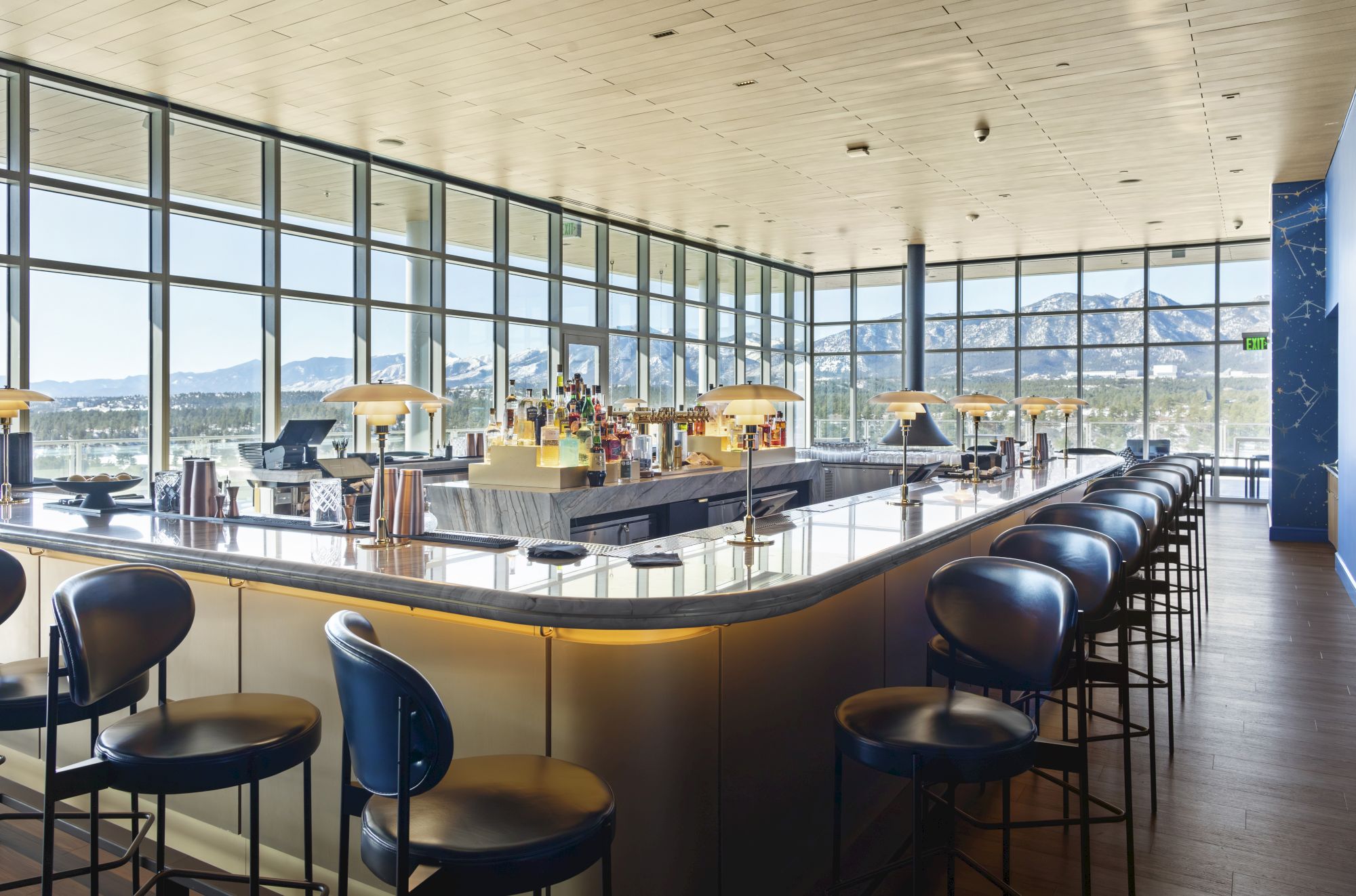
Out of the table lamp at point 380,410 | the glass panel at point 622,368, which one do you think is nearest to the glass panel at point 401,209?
the glass panel at point 622,368

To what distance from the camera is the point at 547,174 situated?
354 inches

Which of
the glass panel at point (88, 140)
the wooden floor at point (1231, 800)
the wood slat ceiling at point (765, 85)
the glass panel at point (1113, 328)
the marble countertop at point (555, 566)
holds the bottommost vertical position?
the wooden floor at point (1231, 800)

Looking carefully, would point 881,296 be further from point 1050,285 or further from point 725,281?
point 725,281

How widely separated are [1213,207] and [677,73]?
7.71 meters

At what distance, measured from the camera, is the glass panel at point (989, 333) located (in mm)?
14469

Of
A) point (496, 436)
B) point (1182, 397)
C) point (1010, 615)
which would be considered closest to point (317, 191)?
point (496, 436)

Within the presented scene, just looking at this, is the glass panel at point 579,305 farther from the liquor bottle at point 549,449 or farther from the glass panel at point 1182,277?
the glass panel at point 1182,277

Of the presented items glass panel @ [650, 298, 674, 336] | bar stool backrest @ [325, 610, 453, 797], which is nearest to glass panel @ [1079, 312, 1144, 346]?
glass panel @ [650, 298, 674, 336]

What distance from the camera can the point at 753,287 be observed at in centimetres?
1459

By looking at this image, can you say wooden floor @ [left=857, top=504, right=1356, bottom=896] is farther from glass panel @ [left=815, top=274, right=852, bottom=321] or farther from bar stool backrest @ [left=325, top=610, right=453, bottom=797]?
glass panel @ [left=815, top=274, right=852, bottom=321]

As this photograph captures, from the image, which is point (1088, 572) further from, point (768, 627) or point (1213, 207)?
point (1213, 207)

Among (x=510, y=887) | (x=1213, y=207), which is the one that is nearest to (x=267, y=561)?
(x=510, y=887)

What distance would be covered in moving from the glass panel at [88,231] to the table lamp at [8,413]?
2.74 meters

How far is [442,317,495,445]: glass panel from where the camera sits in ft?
30.6
